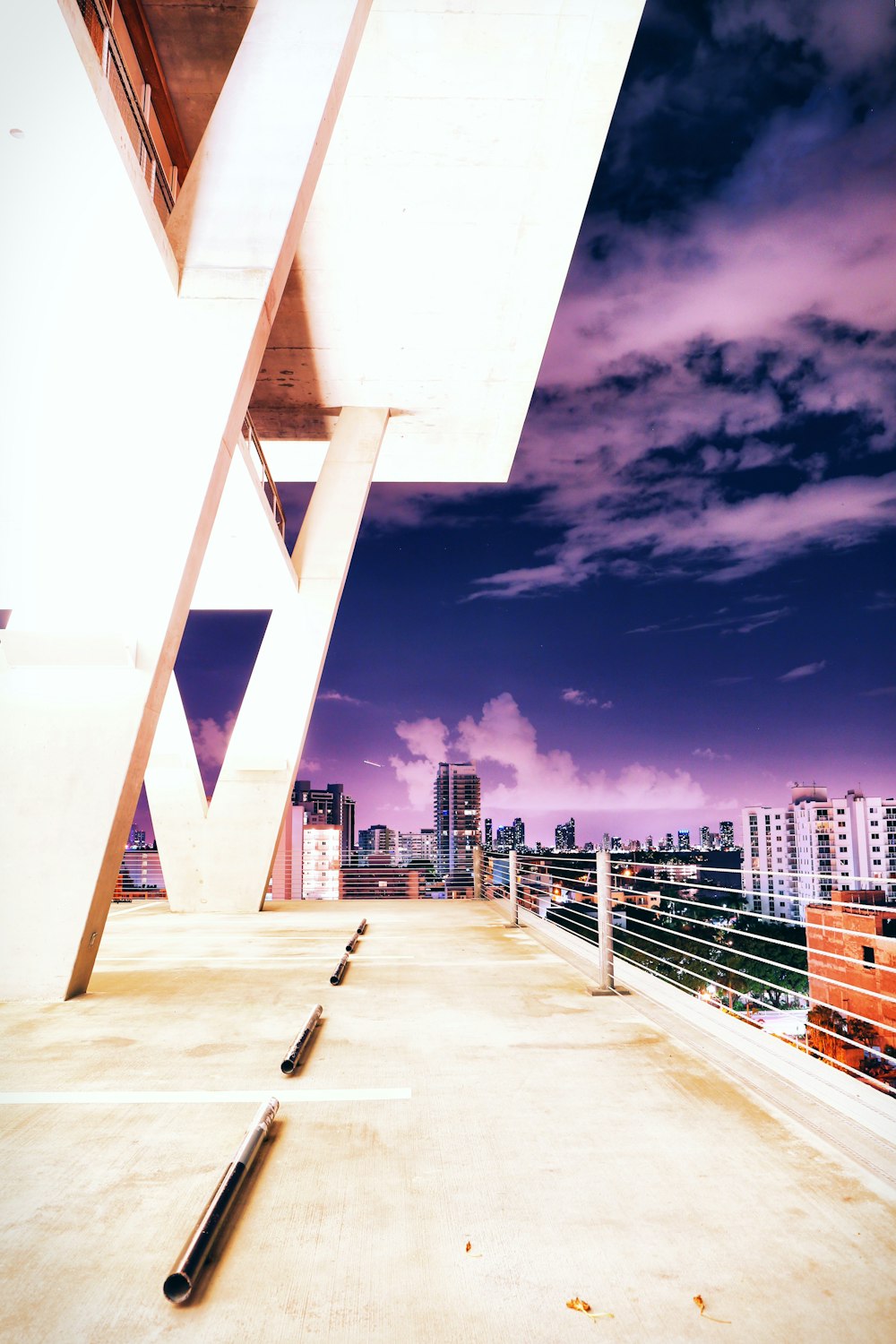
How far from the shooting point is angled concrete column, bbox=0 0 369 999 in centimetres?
523

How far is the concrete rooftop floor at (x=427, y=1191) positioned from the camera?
6.08ft

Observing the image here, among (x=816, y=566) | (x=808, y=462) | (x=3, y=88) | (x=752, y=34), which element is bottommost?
(x=3, y=88)

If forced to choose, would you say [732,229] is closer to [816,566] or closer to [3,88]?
[3,88]

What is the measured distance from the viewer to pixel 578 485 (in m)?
65.6

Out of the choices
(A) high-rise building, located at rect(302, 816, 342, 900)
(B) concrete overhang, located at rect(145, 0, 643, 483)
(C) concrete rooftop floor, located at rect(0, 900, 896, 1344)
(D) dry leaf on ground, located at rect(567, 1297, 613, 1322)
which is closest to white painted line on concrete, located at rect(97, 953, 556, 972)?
(C) concrete rooftop floor, located at rect(0, 900, 896, 1344)

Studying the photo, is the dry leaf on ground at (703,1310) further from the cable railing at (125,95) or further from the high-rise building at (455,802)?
the high-rise building at (455,802)

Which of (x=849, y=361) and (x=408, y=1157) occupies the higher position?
(x=849, y=361)

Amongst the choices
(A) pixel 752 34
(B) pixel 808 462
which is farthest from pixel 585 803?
(A) pixel 752 34

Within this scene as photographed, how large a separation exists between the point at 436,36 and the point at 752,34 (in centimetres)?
1726

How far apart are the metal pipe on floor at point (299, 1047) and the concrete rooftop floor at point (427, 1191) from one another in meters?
0.08

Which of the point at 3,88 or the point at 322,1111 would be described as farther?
the point at 3,88

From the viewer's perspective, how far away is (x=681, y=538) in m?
80.2

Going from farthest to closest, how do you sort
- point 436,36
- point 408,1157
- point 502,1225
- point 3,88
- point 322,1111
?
point 436,36 < point 3,88 < point 322,1111 < point 408,1157 < point 502,1225

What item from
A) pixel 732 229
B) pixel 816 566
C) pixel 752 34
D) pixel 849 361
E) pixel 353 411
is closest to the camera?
pixel 353 411
